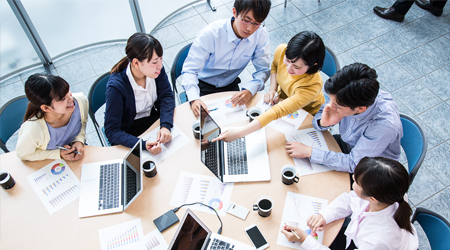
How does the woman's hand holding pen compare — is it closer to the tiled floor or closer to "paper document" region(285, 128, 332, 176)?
"paper document" region(285, 128, 332, 176)

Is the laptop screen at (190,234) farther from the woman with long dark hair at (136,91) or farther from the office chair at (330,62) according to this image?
the office chair at (330,62)

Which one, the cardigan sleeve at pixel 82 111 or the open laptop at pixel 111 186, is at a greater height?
the cardigan sleeve at pixel 82 111

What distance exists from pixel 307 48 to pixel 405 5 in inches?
110

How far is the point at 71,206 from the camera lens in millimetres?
1624

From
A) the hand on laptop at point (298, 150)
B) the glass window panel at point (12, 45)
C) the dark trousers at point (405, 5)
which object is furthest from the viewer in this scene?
the dark trousers at point (405, 5)

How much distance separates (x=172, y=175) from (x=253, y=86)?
858 mm

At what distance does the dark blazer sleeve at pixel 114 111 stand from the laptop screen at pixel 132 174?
0.24 m

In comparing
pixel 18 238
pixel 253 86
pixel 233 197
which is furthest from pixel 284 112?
pixel 18 238

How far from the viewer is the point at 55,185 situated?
1.71 meters

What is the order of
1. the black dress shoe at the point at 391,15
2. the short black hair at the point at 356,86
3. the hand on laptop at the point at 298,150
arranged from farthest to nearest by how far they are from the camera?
1. the black dress shoe at the point at 391,15
2. the hand on laptop at the point at 298,150
3. the short black hair at the point at 356,86

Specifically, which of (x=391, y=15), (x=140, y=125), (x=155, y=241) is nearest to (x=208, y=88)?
(x=140, y=125)

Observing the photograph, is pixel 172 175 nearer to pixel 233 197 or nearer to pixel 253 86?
pixel 233 197

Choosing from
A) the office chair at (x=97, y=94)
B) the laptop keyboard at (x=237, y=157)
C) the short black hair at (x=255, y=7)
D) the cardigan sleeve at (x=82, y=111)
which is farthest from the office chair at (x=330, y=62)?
the cardigan sleeve at (x=82, y=111)

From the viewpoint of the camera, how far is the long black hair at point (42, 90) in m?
1.65
